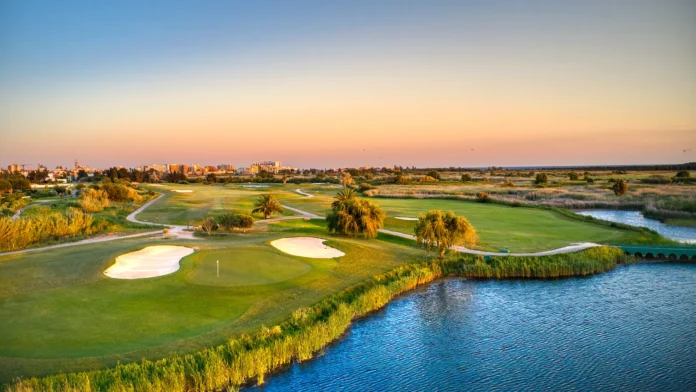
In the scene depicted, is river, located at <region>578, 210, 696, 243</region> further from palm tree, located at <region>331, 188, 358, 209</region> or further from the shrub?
the shrub

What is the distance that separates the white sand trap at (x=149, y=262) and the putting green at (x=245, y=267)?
1.84 metres

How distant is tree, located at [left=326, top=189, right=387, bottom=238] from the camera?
3909 centimetres

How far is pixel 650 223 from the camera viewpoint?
52438 millimetres

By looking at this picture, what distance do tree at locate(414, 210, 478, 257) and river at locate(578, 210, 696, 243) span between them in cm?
2285

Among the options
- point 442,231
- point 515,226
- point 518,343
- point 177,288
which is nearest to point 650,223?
point 515,226

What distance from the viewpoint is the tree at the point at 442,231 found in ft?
104

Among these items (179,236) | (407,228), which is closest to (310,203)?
(407,228)

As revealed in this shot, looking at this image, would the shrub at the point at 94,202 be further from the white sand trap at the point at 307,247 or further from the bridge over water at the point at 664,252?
the bridge over water at the point at 664,252

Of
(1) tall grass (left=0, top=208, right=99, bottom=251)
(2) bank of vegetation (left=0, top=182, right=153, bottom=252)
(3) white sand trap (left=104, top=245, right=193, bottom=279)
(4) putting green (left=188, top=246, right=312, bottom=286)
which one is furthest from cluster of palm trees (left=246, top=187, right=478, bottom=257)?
(1) tall grass (left=0, top=208, right=99, bottom=251)

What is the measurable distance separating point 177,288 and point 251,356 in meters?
8.55

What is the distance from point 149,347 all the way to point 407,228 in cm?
3270

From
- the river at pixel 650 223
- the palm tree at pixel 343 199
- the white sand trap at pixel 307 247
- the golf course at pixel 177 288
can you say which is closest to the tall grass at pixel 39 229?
the golf course at pixel 177 288

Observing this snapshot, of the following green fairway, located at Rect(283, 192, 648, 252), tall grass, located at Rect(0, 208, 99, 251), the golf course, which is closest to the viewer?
the golf course

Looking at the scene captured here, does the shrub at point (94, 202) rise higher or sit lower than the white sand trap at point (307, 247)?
higher
